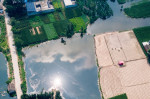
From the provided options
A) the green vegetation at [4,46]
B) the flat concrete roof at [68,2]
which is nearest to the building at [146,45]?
the flat concrete roof at [68,2]

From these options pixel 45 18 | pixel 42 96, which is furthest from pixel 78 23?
pixel 42 96

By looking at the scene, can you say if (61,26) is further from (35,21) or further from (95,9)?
(95,9)

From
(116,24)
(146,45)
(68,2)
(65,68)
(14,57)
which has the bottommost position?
(65,68)

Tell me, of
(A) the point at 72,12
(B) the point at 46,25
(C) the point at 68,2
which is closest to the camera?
(B) the point at 46,25

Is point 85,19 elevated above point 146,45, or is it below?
above

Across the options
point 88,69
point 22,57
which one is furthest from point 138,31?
point 22,57

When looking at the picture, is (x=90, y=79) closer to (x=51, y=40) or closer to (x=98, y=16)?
(x=51, y=40)
